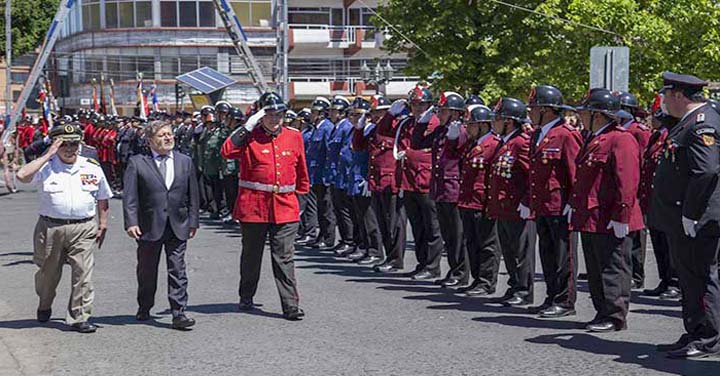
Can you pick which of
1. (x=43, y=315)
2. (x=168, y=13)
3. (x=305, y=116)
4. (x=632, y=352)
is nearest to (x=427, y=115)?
(x=632, y=352)

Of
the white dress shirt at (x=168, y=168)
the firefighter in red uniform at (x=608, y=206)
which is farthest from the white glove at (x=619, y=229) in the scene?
the white dress shirt at (x=168, y=168)

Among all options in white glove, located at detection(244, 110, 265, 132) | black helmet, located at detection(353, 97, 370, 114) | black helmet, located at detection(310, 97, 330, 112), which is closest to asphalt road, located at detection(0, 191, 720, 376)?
white glove, located at detection(244, 110, 265, 132)

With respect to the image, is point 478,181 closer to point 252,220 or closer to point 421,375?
point 252,220

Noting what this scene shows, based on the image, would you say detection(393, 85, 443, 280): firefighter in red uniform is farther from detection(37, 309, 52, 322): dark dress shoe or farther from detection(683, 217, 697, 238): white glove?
detection(683, 217, 697, 238): white glove

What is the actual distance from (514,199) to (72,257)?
428 centimetres

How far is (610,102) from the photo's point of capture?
30.7 ft

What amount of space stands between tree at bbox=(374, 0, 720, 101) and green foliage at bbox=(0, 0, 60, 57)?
19208 mm

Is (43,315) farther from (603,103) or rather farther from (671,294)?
(671,294)

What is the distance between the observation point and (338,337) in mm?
9227

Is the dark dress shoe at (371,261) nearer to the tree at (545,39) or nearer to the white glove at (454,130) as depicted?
the white glove at (454,130)

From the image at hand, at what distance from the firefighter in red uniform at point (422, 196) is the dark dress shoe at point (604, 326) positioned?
11.7ft

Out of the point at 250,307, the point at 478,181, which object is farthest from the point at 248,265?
the point at 478,181

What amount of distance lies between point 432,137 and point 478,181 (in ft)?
5.17

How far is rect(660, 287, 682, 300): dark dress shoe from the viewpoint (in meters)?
11.4
